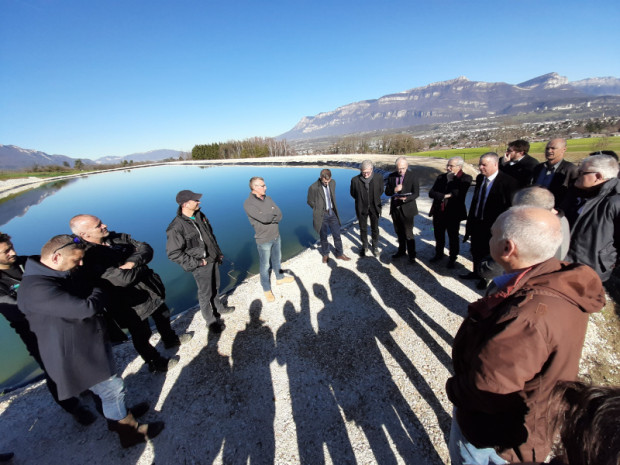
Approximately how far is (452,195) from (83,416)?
5925mm

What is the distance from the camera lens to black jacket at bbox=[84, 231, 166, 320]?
7.97 ft

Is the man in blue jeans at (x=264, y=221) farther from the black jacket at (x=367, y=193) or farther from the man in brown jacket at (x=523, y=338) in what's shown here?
the man in brown jacket at (x=523, y=338)

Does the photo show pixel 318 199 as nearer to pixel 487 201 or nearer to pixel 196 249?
pixel 196 249

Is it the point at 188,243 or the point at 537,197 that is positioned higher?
the point at 537,197

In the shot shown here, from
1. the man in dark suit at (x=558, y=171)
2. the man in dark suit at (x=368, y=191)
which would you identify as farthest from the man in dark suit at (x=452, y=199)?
the man in dark suit at (x=558, y=171)

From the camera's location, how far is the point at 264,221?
3.98m

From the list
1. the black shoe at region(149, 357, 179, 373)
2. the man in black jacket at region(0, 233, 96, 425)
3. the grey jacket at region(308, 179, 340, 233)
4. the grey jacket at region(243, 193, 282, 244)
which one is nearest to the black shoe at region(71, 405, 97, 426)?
the man in black jacket at region(0, 233, 96, 425)

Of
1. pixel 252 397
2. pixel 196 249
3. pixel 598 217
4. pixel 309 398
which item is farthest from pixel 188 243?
pixel 598 217

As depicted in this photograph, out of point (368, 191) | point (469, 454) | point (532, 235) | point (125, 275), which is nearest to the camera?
point (532, 235)

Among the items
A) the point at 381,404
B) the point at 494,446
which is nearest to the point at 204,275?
the point at 381,404

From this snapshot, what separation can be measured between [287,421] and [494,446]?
1884 mm

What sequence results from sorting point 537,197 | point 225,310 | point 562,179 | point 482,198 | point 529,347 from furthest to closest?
1. point 225,310
2. point 562,179
3. point 482,198
4. point 537,197
5. point 529,347

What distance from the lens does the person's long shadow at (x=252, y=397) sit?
7.43ft

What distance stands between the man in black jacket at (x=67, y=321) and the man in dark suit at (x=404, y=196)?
4.67 m
